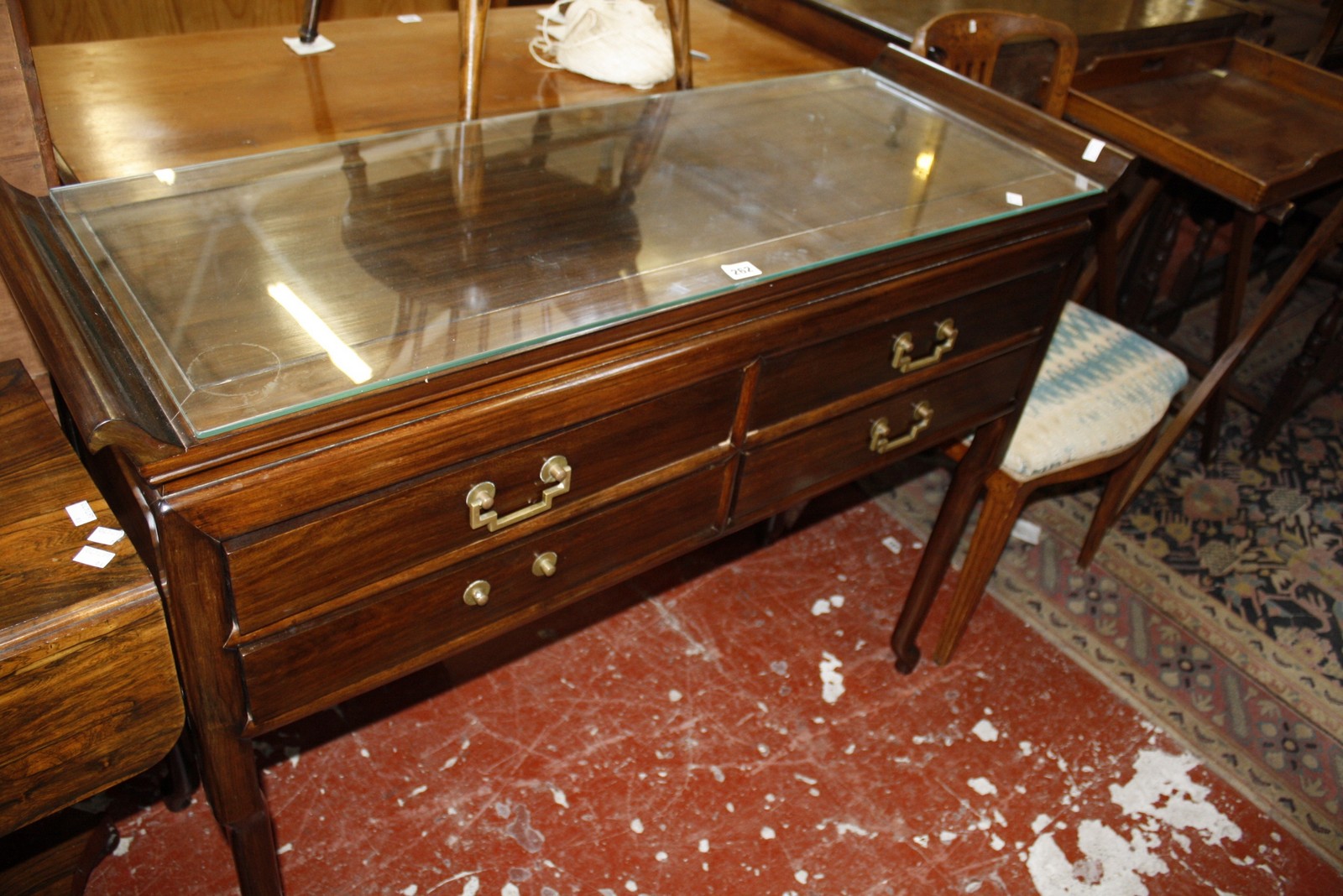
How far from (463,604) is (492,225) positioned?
1.51ft

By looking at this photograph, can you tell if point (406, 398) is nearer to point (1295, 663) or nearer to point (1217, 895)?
point (1217, 895)

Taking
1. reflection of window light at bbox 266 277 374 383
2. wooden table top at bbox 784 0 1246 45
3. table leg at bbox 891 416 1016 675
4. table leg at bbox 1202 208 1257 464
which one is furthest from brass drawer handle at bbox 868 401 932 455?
table leg at bbox 1202 208 1257 464

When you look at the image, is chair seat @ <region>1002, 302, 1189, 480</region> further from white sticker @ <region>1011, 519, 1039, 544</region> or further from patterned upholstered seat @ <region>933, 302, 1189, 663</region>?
white sticker @ <region>1011, 519, 1039, 544</region>

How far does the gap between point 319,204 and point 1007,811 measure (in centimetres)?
156

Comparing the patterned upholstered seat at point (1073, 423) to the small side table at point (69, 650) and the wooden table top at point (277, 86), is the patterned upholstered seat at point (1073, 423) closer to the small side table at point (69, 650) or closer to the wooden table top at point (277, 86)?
the wooden table top at point (277, 86)

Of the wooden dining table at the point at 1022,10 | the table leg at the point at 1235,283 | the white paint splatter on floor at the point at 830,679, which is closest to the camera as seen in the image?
the white paint splatter on floor at the point at 830,679

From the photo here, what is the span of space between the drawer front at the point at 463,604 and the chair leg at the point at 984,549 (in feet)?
2.39

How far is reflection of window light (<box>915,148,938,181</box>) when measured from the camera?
148cm

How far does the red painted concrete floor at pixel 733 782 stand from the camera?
5.46ft

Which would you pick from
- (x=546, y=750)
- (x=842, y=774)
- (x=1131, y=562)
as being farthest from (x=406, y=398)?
(x=1131, y=562)

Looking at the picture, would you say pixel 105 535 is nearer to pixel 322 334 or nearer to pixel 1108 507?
pixel 322 334

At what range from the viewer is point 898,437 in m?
1.58

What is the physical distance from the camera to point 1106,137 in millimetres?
2195

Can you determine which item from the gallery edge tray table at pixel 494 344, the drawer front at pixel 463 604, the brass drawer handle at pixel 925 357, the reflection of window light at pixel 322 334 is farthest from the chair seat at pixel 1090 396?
the reflection of window light at pixel 322 334
